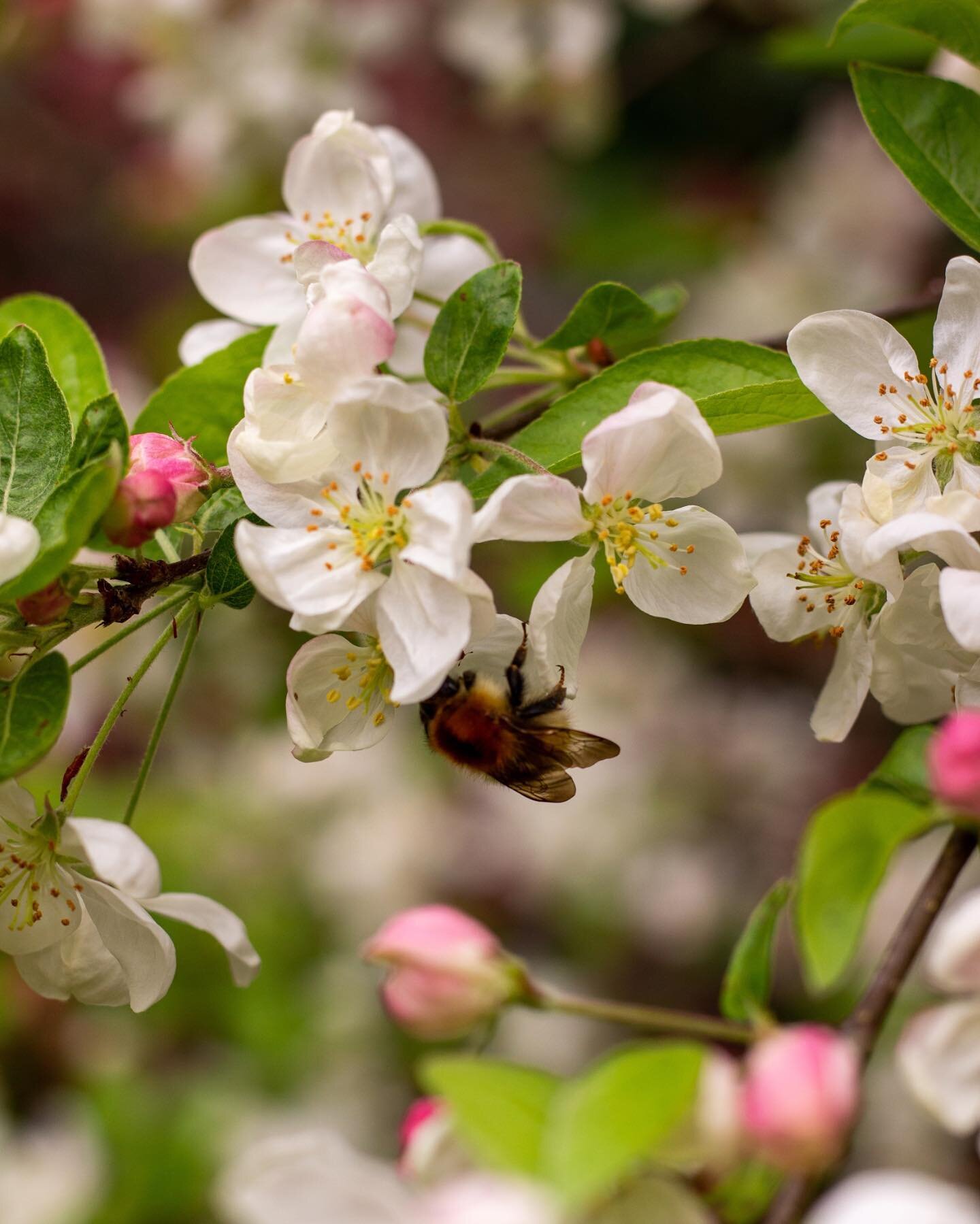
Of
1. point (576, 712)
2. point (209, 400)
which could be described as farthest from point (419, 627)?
point (576, 712)

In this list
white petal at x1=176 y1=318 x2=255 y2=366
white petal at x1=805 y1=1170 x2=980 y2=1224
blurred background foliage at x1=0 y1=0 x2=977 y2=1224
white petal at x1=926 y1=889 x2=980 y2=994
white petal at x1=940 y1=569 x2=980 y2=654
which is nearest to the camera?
white petal at x1=805 y1=1170 x2=980 y2=1224

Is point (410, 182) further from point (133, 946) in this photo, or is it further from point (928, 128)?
point (133, 946)

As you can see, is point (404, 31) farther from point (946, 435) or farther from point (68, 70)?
point (946, 435)

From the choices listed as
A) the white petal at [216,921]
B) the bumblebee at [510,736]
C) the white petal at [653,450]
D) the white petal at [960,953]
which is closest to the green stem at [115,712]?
the white petal at [216,921]

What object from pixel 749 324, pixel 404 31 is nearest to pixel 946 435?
pixel 749 324

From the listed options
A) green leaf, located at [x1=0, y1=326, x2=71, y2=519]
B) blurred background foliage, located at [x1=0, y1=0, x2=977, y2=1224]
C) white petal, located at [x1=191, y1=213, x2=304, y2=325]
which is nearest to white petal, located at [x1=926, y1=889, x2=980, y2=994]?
green leaf, located at [x1=0, y1=326, x2=71, y2=519]

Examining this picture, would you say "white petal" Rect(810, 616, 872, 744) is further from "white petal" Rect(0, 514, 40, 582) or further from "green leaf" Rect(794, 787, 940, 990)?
"white petal" Rect(0, 514, 40, 582)
